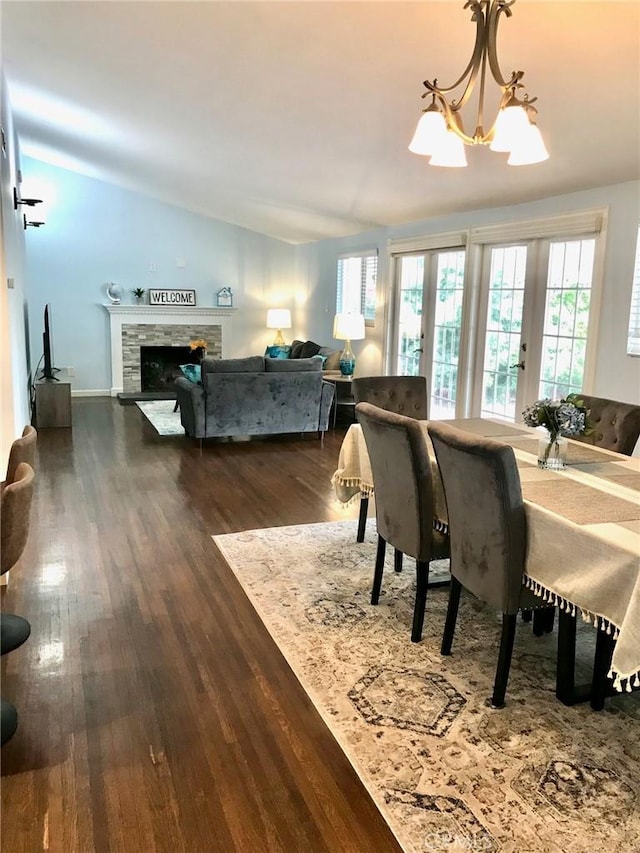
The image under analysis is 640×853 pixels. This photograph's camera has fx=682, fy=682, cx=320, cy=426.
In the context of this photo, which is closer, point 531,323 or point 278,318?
point 531,323

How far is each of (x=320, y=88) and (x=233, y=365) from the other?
9.25ft

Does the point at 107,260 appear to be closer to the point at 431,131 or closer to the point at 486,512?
the point at 431,131

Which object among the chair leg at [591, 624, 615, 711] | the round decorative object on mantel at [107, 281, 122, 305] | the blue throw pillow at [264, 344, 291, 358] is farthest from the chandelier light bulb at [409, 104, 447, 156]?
the round decorative object on mantel at [107, 281, 122, 305]

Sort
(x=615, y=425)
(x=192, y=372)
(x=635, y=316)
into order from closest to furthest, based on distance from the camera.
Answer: (x=615, y=425) < (x=635, y=316) < (x=192, y=372)

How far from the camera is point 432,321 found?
7219mm

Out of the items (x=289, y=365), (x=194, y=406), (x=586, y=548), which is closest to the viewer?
(x=586, y=548)

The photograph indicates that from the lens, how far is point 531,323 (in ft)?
18.7

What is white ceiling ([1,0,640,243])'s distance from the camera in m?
3.37

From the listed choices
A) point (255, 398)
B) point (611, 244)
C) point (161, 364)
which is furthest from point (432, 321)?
point (161, 364)

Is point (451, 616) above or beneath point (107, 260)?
beneath

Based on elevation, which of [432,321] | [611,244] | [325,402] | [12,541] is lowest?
[325,402]

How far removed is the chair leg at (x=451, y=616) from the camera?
276cm

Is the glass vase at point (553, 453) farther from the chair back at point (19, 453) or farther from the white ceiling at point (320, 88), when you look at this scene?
the chair back at point (19, 453)

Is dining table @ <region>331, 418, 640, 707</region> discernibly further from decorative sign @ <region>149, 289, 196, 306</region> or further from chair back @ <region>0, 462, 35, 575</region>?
decorative sign @ <region>149, 289, 196, 306</region>
